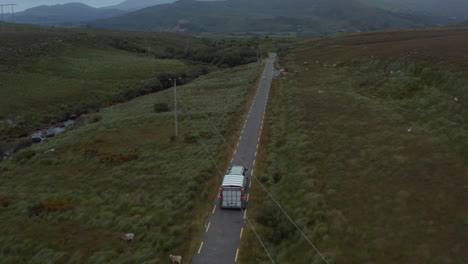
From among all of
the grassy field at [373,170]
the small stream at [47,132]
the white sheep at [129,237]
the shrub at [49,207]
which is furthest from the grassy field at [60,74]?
the white sheep at [129,237]

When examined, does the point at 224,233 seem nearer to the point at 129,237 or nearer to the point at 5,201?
the point at 129,237

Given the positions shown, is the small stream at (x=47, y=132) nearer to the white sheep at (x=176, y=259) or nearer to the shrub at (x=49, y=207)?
the shrub at (x=49, y=207)

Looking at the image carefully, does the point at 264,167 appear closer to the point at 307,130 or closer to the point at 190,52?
the point at 307,130

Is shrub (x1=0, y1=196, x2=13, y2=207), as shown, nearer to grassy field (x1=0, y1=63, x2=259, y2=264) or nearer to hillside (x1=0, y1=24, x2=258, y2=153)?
grassy field (x1=0, y1=63, x2=259, y2=264)

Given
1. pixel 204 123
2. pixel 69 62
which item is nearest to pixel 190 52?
pixel 69 62

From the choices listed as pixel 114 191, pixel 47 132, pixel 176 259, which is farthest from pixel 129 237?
pixel 47 132

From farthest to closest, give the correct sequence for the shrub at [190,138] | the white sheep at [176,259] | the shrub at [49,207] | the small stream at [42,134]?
the small stream at [42,134], the shrub at [190,138], the shrub at [49,207], the white sheep at [176,259]
